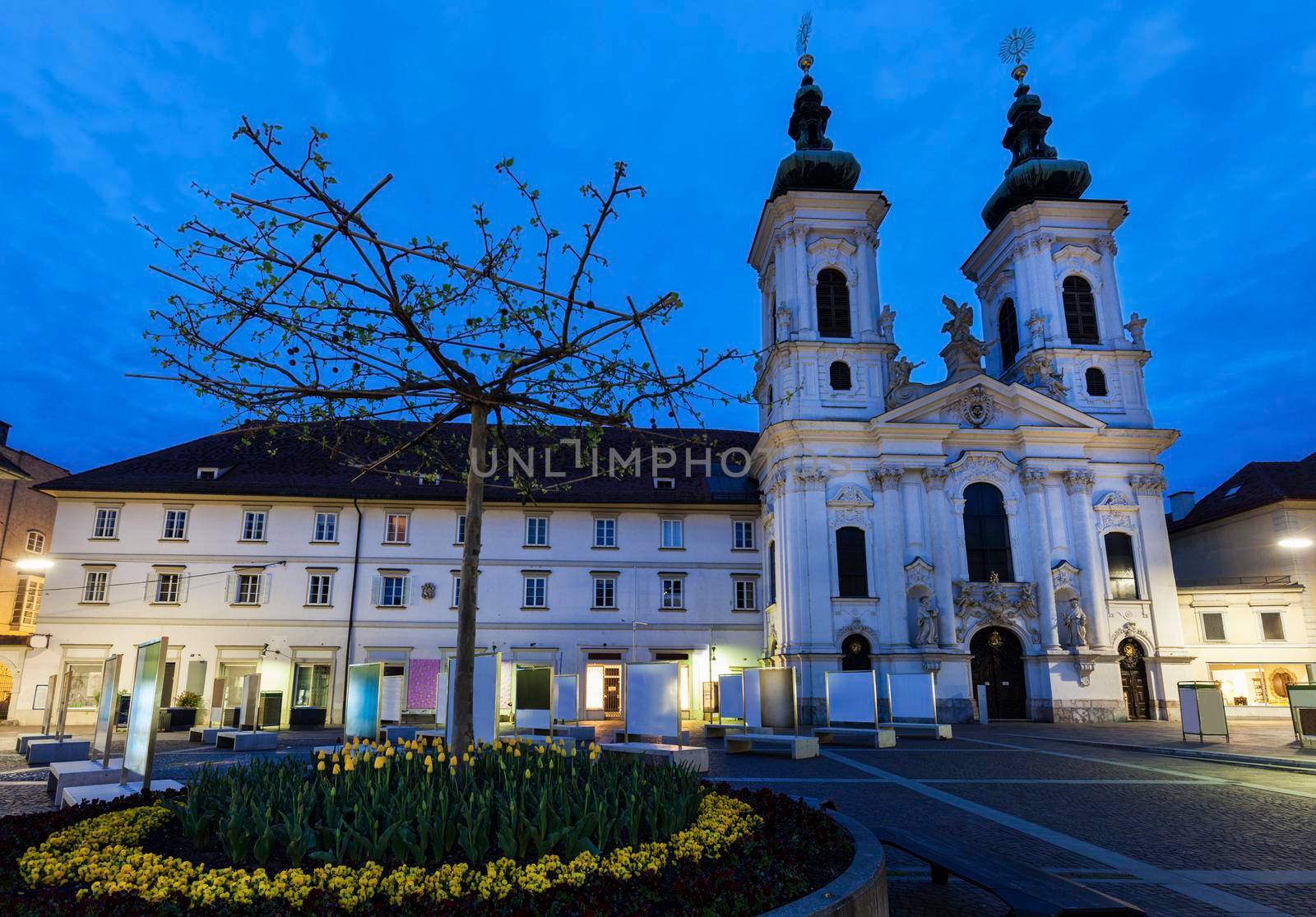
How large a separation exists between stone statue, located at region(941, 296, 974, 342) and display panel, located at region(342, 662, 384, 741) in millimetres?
30910

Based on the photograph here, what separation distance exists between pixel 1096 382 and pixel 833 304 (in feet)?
42.0

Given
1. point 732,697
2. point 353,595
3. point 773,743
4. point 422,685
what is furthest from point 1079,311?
point 353,595

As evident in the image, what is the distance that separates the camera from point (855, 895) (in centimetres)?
618

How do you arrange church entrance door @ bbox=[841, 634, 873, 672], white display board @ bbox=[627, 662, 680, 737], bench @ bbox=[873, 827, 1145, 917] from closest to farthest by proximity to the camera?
bench @ bbox=[873, 827, 1145, 917] → white display board @ bbox=[627, 662, 680, 737] → church entrance door @ bbox=[841, 634, 873, 672]

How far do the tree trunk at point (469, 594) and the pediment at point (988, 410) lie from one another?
29.1 m

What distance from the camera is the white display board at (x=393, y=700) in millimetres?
29094

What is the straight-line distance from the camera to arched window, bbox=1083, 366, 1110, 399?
4031 cm

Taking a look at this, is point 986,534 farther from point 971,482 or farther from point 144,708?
point 144,708

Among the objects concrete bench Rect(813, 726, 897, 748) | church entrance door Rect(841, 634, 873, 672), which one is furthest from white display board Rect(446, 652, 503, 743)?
church entrance door Rect(841, 634, 873, 672)

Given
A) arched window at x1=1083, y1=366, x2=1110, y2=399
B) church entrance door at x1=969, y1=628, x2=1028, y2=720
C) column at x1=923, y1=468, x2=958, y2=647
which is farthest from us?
arched window at x1=1083, y1=366, x2=1110, y2=399

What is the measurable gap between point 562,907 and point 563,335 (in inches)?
225

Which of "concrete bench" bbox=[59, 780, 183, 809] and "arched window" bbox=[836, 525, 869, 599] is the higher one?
"arched window" bbox=[836, 525, 869, 599]

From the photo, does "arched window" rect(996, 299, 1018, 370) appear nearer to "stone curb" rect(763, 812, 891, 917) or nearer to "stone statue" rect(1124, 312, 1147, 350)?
"stone statue" rect(1124, 312, 1147, 350)

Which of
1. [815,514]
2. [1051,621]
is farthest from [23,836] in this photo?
[1051,621]
